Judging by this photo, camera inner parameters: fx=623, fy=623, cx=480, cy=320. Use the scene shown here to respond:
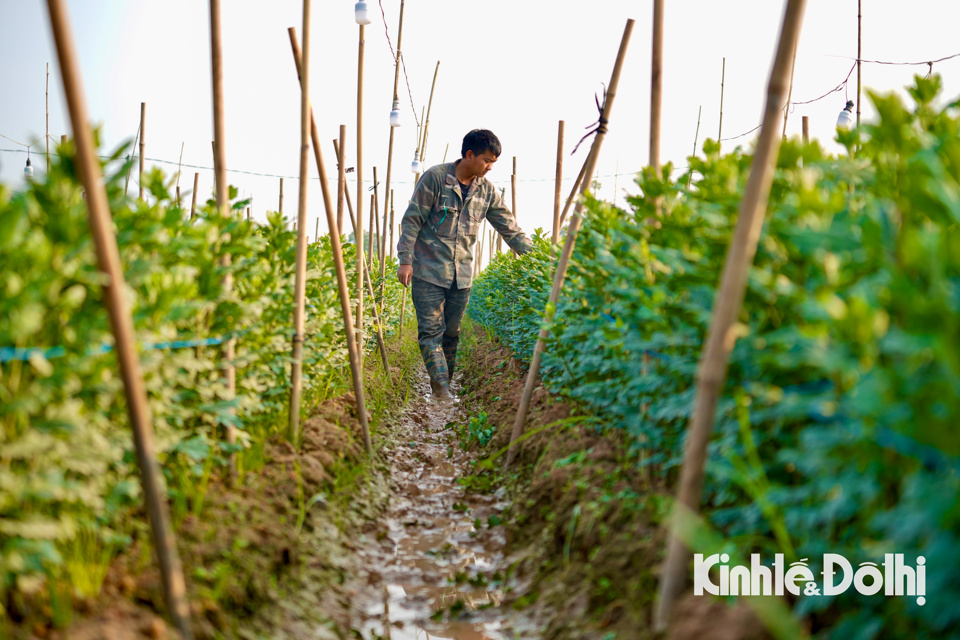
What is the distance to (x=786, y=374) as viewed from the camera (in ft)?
6.11

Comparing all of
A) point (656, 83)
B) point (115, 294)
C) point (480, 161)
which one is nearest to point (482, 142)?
point (480, 161)

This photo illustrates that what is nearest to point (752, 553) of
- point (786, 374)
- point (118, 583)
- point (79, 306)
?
point (786, 374)

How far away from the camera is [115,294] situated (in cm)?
156

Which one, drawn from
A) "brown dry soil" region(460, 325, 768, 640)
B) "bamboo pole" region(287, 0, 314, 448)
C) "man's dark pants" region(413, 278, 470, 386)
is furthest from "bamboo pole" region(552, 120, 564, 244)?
"bamboo pole" region(287, 0, 314, 448)

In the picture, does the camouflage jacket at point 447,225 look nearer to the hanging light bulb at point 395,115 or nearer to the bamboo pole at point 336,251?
the hanging light bulb at point 395,115

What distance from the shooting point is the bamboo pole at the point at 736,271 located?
1.56 m

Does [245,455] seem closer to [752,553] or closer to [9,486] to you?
[9,486]

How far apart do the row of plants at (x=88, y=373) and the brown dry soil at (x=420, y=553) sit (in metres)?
0.16

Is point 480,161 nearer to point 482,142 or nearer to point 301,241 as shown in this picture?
point 482,142

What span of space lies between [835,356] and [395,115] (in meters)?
7.65

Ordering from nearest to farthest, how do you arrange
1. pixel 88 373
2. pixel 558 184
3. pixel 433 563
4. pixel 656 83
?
1. pixel 88 373
2. pixel 656 83
3. pixel 433 563
4. pixel 558 184

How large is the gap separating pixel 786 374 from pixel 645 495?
103 cm

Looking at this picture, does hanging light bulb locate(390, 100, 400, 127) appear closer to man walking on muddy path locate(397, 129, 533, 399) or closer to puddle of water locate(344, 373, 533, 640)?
man walking on muddy path locate(397, 129, 533, 399)

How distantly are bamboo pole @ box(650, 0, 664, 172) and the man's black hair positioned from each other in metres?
3.18
